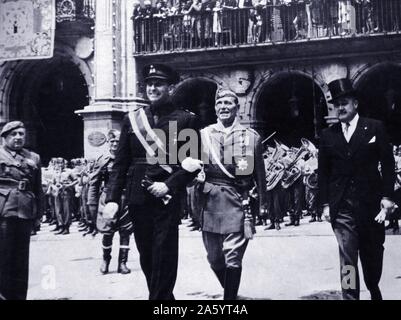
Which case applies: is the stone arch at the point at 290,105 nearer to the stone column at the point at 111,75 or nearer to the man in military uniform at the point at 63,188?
the stone column at the point at 111,75

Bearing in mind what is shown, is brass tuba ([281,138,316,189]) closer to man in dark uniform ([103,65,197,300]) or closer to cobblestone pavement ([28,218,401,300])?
cobblestone pavement ([28,218,401,300])

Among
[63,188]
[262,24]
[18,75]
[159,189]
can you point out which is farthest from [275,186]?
[18,75]

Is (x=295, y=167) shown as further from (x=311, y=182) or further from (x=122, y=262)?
(x=122, y=262)

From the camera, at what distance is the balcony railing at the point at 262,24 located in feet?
30.9

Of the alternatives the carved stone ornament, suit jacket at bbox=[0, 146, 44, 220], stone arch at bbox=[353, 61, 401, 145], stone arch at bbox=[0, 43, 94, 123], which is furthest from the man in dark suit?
stone arch at bbox=[0, 43, 94, 123]

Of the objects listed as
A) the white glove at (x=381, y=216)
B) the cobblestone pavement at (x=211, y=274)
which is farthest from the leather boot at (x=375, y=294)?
the white glove at (x=381, y=216)

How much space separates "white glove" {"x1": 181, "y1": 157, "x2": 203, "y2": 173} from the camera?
4.93 meters

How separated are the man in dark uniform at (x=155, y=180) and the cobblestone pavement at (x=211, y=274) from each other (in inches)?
37.0

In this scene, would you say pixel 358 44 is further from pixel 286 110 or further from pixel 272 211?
pixel 272 211

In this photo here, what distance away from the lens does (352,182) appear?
17.1 ft

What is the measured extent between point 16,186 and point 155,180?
1.45 metres

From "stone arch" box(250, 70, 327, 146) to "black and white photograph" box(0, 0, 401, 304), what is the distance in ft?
0.15

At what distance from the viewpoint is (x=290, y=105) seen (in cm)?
1177

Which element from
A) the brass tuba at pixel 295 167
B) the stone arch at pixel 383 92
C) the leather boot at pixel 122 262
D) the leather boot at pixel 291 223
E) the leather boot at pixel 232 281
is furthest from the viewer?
the leather boot at pixel 291 223
